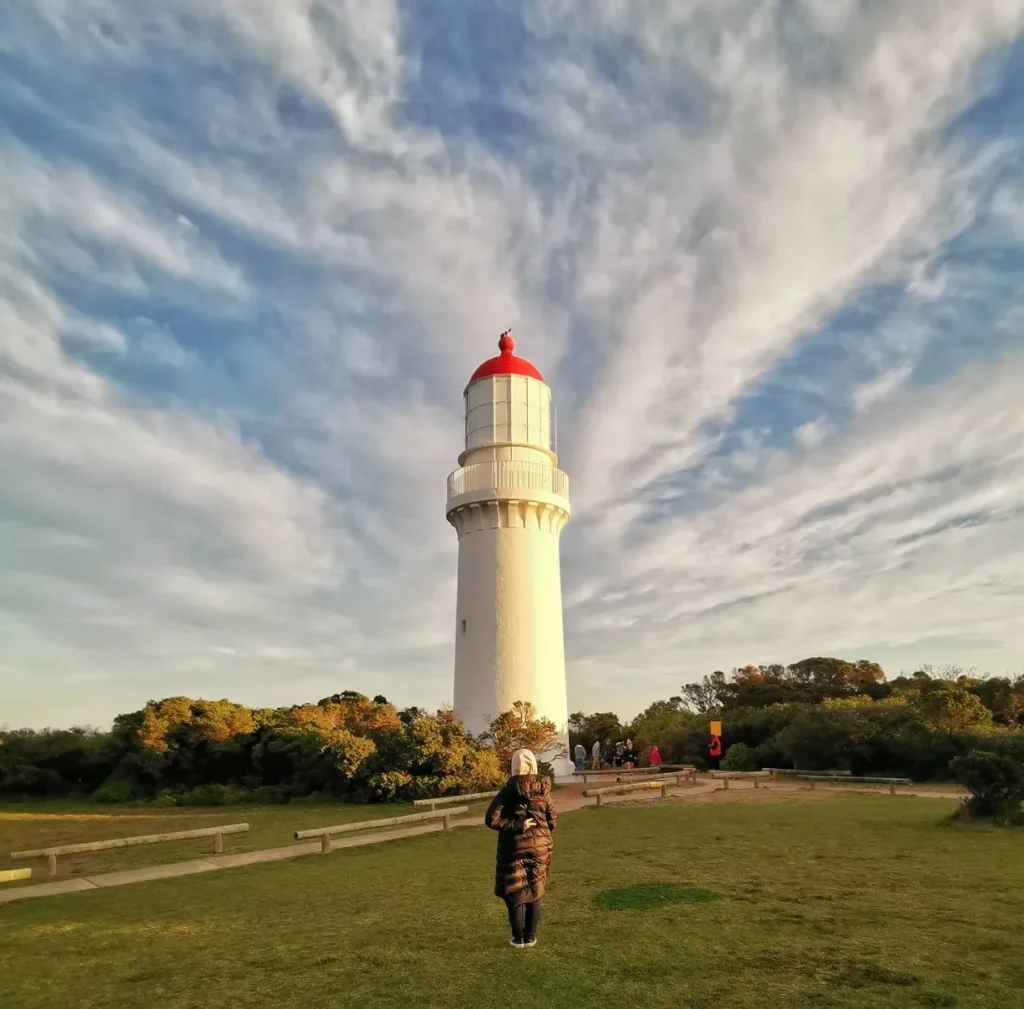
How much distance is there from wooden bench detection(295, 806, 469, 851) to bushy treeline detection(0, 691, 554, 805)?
4068 mm

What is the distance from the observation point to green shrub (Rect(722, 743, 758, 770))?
28953 millimetres

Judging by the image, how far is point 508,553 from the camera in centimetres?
2561

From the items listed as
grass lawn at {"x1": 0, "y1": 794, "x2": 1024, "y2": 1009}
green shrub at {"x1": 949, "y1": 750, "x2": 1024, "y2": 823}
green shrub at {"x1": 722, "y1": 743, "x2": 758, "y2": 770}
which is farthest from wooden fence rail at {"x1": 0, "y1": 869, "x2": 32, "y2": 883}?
green shrub at {"x1": 722, "y1": 743, "x2": 758, "y2": 770}

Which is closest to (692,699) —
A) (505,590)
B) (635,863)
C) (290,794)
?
(505,590)

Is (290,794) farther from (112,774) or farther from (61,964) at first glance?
(61,964)

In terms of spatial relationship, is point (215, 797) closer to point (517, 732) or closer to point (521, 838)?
point (517, 732)

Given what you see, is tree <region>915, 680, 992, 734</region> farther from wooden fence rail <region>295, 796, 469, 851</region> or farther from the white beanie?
the white beanie

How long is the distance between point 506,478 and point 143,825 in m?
13.8

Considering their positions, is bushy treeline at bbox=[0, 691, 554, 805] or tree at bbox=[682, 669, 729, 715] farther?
tree at bbox=[682, 669, 729, 715]

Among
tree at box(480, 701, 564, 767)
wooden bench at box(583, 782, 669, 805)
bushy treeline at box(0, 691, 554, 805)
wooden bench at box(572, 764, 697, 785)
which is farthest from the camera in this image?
wooden bench at box(572, 764, 697, 785)

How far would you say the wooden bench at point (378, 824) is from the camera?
495 inches

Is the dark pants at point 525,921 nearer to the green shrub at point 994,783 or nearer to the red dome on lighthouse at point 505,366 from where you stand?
the green shrub at point 994,783

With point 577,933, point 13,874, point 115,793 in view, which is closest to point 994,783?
point 577,933

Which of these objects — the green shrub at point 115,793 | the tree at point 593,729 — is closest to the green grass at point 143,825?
the green shrub at point 115,793
